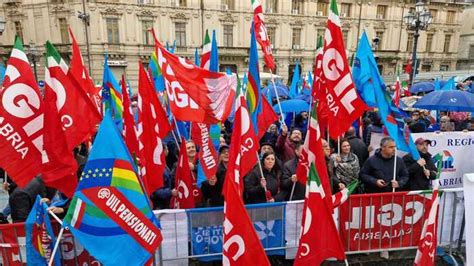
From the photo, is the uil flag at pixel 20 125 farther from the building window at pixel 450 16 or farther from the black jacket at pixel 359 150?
the building window at pixel 450 16

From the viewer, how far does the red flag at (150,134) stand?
439 cm

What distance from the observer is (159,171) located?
4449 mm

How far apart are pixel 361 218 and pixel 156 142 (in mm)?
2656

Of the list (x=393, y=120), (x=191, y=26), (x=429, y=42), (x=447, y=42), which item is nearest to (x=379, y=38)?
(x=429, y=42)

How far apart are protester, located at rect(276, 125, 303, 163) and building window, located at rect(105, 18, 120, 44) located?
30.0 meters

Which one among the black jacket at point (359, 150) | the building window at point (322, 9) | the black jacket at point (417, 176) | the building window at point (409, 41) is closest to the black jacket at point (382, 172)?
the black jacket at point (417, 176)

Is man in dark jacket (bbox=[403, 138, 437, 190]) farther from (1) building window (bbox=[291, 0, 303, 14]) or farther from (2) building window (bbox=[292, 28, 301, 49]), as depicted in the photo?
(1) building window (bbox=[291, 0, 303, 14])

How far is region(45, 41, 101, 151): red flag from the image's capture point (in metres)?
3.71

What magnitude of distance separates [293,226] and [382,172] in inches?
54.5

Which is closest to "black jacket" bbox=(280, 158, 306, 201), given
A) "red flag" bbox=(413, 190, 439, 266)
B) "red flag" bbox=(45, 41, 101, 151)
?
"red flag" bbox=(413, 190, 439, 266)

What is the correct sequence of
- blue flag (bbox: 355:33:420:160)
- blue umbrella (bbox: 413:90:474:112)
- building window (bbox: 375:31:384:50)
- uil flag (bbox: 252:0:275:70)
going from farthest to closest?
building window (bbox: 375:31:384:50), blue umbrella (bbox: 413:90:474:112), uil flag (bbox: 252:0:275:70), blue flag (bbox: 355:33:420:160)

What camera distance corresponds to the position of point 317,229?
3.14m

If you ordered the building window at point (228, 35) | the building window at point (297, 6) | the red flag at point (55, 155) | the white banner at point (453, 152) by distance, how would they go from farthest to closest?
1. the building window at point (297, 6)
2. the building window at point (228, 35)
3. the white banner at point (453, 152)
4. the red flag at point (55, 155)

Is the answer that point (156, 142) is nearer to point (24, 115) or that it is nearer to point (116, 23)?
point (24, 115)
